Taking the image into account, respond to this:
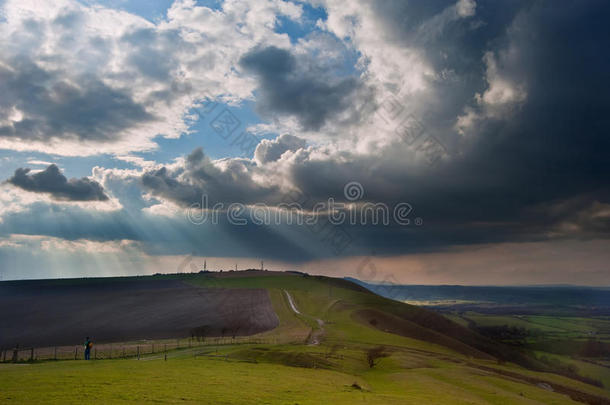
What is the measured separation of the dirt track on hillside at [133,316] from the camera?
4355 inches

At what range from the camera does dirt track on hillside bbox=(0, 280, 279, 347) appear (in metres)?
111

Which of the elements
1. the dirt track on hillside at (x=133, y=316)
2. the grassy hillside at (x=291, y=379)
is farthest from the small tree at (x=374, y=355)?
the dirt track on hillside at (x=133, y=316)

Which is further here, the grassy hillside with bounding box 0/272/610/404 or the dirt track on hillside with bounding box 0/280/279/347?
the dirt track on hillside with bounding box 0/280/279/347

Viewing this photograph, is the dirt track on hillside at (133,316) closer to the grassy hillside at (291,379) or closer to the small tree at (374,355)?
the grassy hillside at (291,379)

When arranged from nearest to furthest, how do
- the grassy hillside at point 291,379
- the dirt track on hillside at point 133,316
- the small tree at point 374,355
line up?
the grassy hillside at point 291,379 < the small tree at point 374,355 < the dirt track on hillside at point 133,316

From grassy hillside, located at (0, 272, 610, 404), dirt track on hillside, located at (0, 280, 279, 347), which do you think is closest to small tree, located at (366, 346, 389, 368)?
grassy hillside, located at (0, 272, 610, 404)

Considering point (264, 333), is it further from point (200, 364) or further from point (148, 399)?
point (148, 399)

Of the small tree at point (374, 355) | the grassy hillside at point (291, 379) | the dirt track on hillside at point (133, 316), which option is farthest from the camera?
the dirt track on hillside at point (133, 316)

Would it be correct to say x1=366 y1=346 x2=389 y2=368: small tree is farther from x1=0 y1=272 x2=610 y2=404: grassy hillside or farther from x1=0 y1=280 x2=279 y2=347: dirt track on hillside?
x1=0 y1=280 x2=279 y2=347: dirt track on hillside

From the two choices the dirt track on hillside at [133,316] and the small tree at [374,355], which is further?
the dirt track on hillside at [133,316]

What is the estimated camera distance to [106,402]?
24.7m

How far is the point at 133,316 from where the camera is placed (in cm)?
13662

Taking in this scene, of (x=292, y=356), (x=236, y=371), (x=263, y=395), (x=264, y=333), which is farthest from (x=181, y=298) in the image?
(x=263, y=395)

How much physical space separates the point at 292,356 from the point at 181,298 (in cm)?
12076
